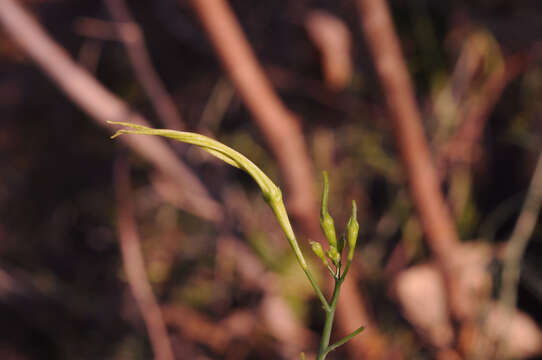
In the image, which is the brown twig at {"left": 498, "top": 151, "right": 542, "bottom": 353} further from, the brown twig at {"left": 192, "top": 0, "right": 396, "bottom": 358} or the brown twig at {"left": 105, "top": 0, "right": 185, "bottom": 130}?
the brown twig at {"left": 105, "top": 0, "right": 185, "bottom": 130}

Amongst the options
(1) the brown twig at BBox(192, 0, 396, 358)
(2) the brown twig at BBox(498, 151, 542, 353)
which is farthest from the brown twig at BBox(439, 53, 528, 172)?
(1) the brown twig at BBox(192, 0, 396, 358)

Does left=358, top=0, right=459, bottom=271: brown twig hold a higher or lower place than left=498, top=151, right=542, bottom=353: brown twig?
higher

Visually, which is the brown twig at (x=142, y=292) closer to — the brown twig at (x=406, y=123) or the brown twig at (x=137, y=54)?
the brown twig at (x=137, y=54)

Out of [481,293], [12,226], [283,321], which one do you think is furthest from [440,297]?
[12,226]

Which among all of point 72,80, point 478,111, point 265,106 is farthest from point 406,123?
point 72,80

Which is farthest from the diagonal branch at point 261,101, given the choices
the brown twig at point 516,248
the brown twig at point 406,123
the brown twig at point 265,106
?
the brown twig at point 516,248

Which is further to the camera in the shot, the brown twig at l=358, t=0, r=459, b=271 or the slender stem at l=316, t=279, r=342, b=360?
the brown twig at l=358, t=0, r=459, b=271

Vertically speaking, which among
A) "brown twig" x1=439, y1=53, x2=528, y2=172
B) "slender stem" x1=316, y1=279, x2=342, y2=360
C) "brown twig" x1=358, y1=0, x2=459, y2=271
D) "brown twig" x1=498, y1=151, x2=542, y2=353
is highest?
"brown twig" x1=439, y1=53, x2=528, y2=172

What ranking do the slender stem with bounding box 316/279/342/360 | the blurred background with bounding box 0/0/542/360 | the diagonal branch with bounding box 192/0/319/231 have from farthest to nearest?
1. the blurred background with bounding box 0/0/542/360
2. the diagonal branch with bounding box 192/0/319/231
3. the slender stem with bounding box 316/279/342/360

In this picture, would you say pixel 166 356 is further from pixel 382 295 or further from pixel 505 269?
pixel 505 269

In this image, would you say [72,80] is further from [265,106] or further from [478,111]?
[478,111]
